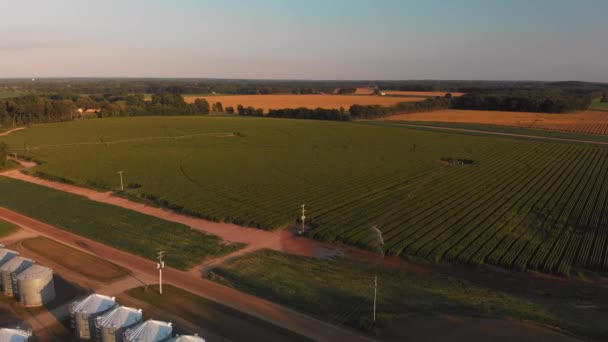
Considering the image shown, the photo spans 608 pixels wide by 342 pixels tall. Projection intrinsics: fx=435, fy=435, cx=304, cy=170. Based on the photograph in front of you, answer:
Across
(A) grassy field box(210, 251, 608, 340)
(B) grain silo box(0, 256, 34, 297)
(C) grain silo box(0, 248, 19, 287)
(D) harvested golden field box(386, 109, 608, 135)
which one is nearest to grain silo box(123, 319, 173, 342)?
(A) grassy field box(210, 251, 608, 340)

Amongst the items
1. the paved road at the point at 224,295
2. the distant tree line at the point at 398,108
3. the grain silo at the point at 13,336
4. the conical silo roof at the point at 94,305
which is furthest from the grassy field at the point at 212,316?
the distant tree line at the point at 398,108

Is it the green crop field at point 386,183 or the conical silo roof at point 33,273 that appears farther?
the green crop field at point 386,183

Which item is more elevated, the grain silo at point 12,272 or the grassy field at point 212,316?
the grain silo at point 12,272

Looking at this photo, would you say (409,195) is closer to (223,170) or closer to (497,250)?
(497,250)

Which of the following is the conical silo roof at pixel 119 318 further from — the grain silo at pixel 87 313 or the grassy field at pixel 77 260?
the grassy field at pixel 77 260

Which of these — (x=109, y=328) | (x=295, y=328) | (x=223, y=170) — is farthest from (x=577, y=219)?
(x=223, y=170)

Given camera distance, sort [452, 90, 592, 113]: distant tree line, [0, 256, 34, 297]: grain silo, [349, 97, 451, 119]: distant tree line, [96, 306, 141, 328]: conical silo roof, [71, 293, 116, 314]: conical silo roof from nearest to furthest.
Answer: [96, 306, 141, 328]: conical silo roof → [71, 293, 116, 314]: conical silo roof → [0, 256, 34, 297]: grain silo → [452, 90, 592, 113]: distant tree line → [349, 97, 451, 119]: distant tree line

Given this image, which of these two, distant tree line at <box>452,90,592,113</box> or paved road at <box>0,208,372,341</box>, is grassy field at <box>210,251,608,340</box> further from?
distant tree line at <box>452,90,592,113</box>
